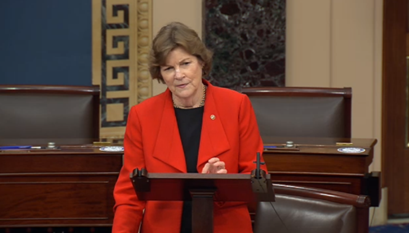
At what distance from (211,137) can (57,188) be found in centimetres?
119

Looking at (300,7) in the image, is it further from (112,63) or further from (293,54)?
(112,63)

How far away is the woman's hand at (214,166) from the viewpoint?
245 cm

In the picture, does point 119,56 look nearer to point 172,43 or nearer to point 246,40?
point 246,40

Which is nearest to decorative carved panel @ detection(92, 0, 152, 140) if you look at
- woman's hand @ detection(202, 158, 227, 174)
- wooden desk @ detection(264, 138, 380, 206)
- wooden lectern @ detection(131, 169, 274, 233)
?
wooden desk @ detection(264, 138, 380, 206)

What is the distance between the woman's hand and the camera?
2451mm

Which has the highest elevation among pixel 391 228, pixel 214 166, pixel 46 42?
pixel 46 42

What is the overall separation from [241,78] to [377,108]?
1105 millimetres

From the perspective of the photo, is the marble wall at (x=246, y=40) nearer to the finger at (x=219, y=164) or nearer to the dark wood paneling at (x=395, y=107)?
the dark wood paneling at (x=395, y=107)

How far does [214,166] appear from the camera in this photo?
8.06ft

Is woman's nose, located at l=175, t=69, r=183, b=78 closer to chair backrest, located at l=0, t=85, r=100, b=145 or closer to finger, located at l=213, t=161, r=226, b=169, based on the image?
finger, located at l=213, t=161, r=226, b=169

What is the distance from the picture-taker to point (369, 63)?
586cm

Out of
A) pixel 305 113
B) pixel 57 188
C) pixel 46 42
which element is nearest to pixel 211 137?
pixel 57 188

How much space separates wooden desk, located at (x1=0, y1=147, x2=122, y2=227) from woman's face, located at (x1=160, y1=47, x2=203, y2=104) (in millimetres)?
976

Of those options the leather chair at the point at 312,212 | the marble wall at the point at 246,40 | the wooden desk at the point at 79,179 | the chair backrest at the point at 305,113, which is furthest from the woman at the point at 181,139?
the marble wall at the point at 246,40
